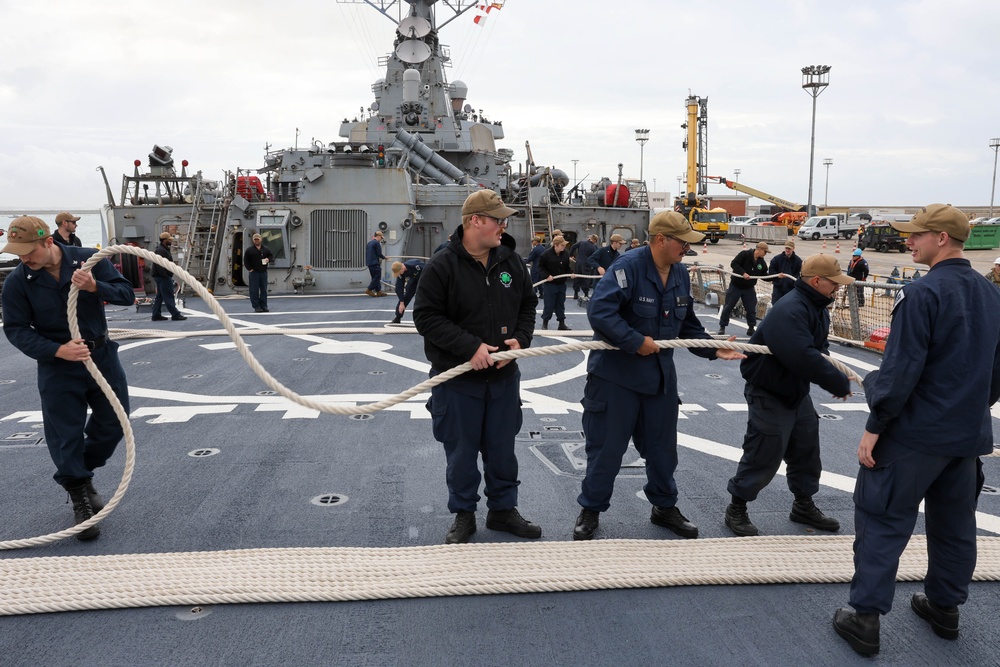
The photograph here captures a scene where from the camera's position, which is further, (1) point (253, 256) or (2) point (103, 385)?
(1) point (253, 256)

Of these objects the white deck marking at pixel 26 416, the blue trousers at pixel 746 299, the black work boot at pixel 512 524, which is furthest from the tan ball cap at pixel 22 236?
the blue trousers at pixel 746 299

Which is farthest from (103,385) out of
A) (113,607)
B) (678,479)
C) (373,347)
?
(373,347)

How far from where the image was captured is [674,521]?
12.5 feet

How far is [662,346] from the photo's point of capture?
358 cm

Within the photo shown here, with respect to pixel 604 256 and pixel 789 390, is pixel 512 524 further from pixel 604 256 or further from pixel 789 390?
pixel 604 256

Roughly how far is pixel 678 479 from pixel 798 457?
87cm

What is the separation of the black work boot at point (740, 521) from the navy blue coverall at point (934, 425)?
3.07ft

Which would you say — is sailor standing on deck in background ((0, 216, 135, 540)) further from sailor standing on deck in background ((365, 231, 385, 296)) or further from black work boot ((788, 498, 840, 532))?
sailor standing on deck in background ((365, 231, 385, 296))

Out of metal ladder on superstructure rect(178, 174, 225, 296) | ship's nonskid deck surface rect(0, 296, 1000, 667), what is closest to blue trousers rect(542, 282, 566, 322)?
ship's nonskid deck surface rect(0, 296, 1000, 667)

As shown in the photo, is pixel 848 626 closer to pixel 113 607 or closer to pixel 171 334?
pixel 113 607

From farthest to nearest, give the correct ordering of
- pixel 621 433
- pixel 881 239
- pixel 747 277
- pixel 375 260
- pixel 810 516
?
1. pixel 881 239
2. pixel 375 260
3. pixel 747 277
4. pixel 810 516
5. pixel 621 433

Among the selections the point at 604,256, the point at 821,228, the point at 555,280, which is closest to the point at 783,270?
the point at 604,256

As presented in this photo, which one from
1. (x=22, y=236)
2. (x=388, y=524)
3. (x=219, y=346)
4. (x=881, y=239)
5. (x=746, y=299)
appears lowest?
(x=388, y=524)

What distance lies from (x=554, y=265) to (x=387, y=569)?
340 inches
